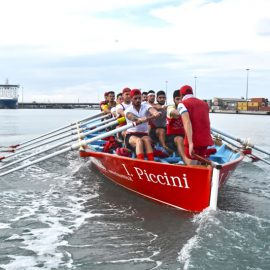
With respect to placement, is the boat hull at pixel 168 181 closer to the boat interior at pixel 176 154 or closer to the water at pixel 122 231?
the water at pixel 122 231

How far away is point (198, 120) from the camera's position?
24.6ft

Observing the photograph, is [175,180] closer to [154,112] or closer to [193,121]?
[193,121]

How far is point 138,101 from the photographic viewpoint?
9359mm

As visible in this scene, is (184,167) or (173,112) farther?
(173,112)

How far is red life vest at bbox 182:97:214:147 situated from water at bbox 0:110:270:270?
4.23 feet

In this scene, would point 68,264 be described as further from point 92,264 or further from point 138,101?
point 138,101

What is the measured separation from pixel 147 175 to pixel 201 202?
129cm

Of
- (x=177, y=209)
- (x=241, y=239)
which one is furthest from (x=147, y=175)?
(x=241, y=239)

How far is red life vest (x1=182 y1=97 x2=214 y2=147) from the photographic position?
24.4 feet

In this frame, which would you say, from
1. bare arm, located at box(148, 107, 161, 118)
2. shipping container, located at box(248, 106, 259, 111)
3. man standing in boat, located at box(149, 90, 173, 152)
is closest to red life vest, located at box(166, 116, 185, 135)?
bare arm, located at box(148, 107, 161, 118)

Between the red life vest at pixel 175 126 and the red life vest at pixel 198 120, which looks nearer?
the red life vest at pixel 198 120

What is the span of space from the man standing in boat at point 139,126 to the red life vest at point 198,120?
1.60m

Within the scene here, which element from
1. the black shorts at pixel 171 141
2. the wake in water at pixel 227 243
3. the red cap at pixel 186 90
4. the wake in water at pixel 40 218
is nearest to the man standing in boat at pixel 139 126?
the black shorts at pixel 171 141

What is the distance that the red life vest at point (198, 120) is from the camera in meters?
7.43
